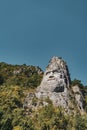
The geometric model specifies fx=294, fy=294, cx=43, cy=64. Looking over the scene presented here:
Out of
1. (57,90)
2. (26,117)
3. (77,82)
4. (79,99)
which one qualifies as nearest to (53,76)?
(57,90)

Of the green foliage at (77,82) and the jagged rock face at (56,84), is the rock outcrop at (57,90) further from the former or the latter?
the green foliage at (77,82)

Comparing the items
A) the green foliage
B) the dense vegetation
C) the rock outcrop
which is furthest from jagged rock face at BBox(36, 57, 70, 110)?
the green foliage

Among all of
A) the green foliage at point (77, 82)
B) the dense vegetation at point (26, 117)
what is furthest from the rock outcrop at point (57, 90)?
the green foliage at point (77, 82)

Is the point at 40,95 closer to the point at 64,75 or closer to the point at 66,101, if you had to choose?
the point at 66,101

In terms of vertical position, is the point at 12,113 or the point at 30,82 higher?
the point at 30,82

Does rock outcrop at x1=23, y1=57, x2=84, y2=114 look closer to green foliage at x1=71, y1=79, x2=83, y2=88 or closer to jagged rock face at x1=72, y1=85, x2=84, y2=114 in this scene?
jagged rock face at x1=72, y1=85, x2=84, y2=114

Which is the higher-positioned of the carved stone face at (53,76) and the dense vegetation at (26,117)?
the carved stone face at (53,76)

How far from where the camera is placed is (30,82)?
120250mm

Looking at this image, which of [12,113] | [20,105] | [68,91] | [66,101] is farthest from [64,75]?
[12,113]

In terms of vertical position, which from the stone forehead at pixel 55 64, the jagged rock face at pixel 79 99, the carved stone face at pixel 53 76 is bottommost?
Answer: the jagged rock face at pixel 79 99

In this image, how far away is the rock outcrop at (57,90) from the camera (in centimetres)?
→ 9944

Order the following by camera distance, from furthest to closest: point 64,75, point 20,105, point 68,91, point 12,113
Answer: point 64,75
point 68,91
point 20,105
point 12,113

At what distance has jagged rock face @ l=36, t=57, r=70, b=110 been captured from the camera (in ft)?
335

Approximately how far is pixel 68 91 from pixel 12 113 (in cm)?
3014
